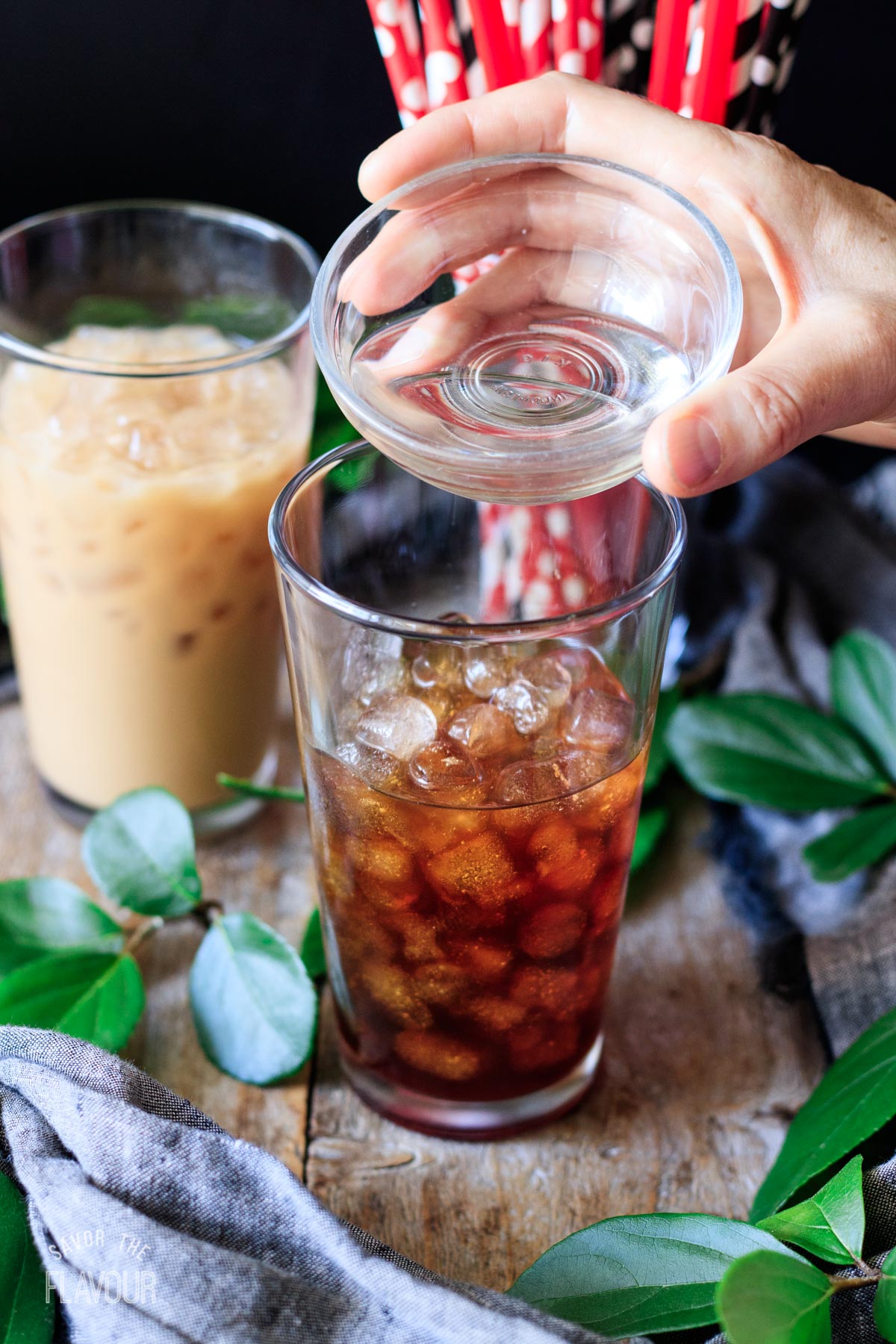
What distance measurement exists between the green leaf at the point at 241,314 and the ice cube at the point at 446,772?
43 cm

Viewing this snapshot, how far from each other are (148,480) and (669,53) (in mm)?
388

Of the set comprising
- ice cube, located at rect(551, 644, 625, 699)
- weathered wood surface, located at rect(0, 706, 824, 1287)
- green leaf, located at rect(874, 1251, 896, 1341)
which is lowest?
weathered wood surface, located at rect(0, 706, 824, 1287)

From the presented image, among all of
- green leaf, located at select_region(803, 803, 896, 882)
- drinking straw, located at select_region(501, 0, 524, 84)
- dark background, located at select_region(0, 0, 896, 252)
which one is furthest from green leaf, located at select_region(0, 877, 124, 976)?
dark background, located at select_region(0, 0, 896, 252)

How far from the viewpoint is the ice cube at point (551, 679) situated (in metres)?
0.66

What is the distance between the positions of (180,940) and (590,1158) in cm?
30

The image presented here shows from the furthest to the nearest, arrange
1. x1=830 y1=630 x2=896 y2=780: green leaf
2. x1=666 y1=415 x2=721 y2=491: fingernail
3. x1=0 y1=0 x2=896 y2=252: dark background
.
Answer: x1=0 y1=0 x2=896 y2=252: dark background, x1=830 y1=630 x2=896 y2=780: green leaf, x1=666 y1=415 x2=721 y2=491: fingernail

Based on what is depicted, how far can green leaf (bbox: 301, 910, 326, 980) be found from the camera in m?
0.79

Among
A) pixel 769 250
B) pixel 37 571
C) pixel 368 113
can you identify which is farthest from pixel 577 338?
pixel 368 113

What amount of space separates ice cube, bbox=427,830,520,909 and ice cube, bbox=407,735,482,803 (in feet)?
0.07

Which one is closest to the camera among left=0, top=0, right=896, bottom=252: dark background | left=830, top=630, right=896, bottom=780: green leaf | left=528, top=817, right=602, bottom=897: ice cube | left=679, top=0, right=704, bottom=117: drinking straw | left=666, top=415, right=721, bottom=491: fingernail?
left=666, top=415, right=721, bottom=491: fingernail

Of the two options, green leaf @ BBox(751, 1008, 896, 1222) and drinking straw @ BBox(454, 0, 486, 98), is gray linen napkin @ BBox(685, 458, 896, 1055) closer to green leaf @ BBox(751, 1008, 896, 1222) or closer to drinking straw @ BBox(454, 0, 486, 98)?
green leaf @ BBox(751, 1008, 896, 1222)

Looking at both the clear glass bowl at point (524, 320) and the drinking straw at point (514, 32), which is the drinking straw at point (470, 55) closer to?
the drinking straw at point (514, 32)

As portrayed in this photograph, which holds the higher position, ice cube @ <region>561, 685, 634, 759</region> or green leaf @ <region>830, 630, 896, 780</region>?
ice cube @ <region>561, 685, 634, 759</region>

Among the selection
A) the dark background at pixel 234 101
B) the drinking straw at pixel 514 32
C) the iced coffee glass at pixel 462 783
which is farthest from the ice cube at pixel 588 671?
the dark background at pixel 234 101
